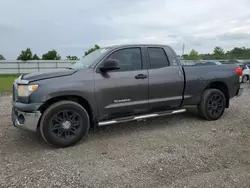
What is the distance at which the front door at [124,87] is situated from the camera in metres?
4.61

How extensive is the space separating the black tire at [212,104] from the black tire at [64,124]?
9.73 ft

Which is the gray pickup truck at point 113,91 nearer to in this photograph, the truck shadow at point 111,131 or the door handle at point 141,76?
the door handle at point 141,76

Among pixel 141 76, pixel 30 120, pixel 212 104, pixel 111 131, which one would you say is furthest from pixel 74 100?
pixel 212 104

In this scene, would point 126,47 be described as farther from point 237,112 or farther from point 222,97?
point 237,112

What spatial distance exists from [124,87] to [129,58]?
68cm

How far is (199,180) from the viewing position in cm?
316

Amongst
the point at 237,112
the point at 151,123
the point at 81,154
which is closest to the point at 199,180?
the point at 81,154

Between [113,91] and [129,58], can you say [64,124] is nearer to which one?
[113,91]

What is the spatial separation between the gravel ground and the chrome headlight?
99cm

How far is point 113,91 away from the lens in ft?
15.3

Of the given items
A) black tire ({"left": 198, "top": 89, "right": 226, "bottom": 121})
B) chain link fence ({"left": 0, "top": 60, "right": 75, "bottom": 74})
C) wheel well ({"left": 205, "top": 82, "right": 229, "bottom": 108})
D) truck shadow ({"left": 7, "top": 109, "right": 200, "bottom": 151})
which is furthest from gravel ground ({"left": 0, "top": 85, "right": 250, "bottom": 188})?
chain link fence ({"left": 0, "top": 60, "right": 75, "bottom": 74})

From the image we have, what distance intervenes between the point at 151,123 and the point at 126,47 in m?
1.96

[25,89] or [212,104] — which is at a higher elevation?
[25,89]

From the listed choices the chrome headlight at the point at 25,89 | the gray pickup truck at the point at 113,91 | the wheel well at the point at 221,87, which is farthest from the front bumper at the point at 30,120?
the wheel well at the point at 221,87
